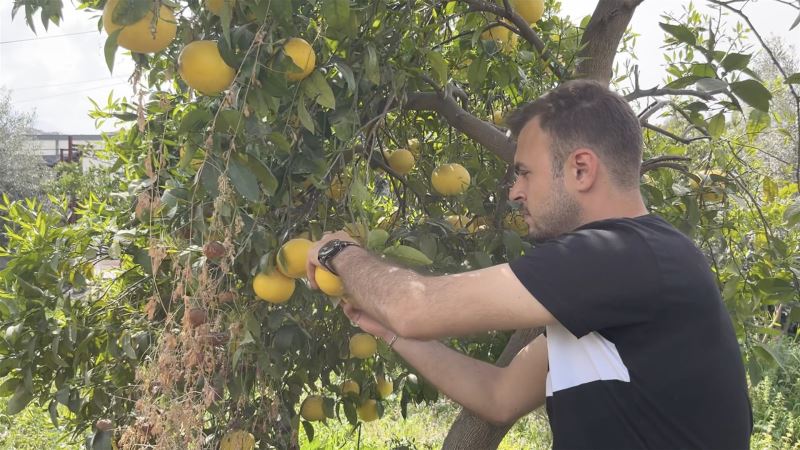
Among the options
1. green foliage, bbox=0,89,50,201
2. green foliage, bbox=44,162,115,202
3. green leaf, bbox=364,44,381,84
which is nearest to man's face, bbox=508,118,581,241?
green leaf, bbox=364,44,381,84

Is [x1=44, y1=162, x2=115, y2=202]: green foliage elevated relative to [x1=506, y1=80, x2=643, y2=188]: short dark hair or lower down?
lower down

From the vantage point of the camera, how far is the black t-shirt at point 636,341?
114cm

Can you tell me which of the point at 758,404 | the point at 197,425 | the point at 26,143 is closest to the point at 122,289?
the point at 197,425

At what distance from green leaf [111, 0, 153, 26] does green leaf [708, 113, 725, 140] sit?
1.32m

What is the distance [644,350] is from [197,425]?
28.8 inches

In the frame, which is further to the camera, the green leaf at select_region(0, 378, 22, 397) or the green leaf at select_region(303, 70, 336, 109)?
the green leaf at select_region(0, 378, 22, 397)

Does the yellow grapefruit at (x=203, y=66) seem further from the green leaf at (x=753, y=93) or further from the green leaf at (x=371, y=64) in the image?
the green leaf at (x=753, y=93)

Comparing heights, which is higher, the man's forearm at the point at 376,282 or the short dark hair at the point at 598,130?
the short dark hair at the point at 598,130

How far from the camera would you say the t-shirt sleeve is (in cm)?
113

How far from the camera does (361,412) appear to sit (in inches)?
89.0

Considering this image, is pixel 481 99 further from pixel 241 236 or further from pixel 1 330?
pixel 1 330

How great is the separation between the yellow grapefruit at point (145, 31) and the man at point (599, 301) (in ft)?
1.38

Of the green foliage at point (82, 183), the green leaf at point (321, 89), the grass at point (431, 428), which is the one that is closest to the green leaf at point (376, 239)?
the green leaf at point (321, 89)

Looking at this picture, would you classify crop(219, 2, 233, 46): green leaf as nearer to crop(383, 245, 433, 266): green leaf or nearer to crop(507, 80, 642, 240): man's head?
crop(383, 245, 433, 266): green leaf
